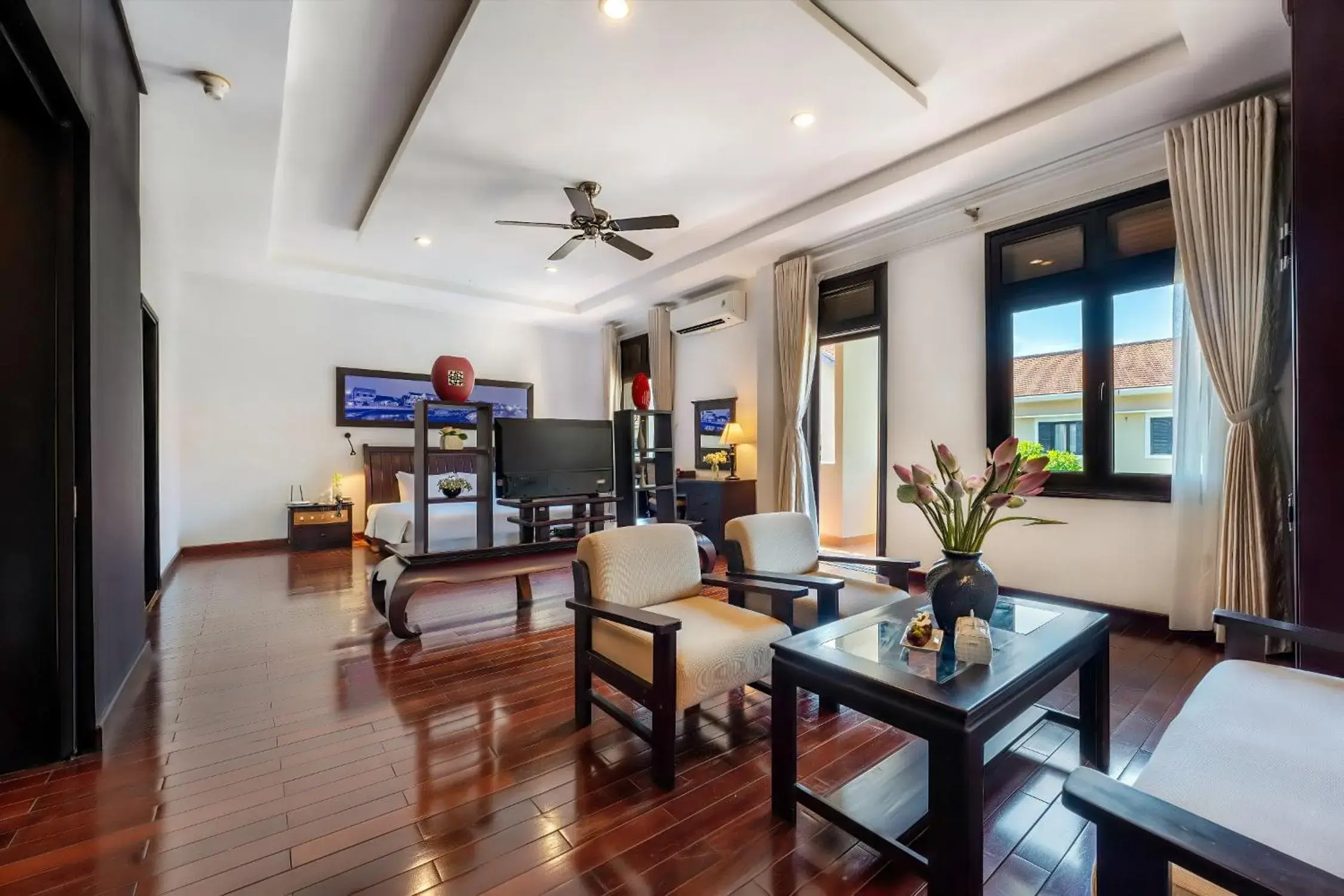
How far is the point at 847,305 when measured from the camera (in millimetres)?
5344

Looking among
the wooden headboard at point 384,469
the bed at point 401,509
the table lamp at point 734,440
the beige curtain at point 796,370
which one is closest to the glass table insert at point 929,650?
the bed at point 401,509

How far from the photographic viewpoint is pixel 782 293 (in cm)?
559

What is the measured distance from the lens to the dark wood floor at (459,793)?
1.52 metres

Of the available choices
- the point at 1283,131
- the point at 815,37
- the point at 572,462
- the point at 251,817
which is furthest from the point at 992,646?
the point at 1283,131

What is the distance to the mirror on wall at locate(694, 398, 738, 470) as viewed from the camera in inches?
265

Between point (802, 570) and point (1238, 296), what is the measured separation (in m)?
2.77

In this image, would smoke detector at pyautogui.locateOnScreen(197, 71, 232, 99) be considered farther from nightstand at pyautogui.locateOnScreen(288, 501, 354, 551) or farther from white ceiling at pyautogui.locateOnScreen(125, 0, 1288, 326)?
nightstand at pyautogui.locateOnScreen(288, 501, 354, 551)

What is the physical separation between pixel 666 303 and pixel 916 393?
3.71 m

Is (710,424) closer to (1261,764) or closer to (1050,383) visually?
(1050,383)

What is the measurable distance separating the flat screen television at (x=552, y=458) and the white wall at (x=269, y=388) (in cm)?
422

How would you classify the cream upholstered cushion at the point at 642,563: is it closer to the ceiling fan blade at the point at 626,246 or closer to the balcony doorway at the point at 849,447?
the ceiling fan blade at the point at 626,246

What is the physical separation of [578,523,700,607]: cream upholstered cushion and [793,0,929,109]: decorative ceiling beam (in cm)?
240

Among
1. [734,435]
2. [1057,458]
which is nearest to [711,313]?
[734,435]

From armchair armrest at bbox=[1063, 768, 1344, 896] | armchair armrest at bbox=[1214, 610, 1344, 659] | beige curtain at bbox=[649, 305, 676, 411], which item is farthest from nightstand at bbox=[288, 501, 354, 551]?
armchair armrest at bbox=[1214, 610, 1344, 659]
